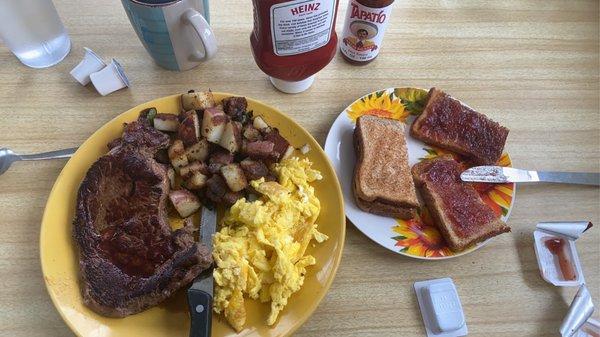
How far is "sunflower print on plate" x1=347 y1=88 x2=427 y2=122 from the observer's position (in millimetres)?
1497

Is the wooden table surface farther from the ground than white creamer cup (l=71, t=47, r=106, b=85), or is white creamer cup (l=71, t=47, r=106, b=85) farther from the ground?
white creamer cup (l=71, t=47, r=106, b=85)

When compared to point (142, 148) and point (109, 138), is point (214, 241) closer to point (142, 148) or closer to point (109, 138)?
point (142, 148)

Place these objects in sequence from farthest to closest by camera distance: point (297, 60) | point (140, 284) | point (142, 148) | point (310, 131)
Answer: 1. point (310, 131)
2. point (297, 60)
3. point (142, 148)
4. point (140, 284)

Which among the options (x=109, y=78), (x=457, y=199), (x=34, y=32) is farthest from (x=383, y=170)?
(x=34, y=32)

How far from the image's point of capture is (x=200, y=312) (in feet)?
3.22

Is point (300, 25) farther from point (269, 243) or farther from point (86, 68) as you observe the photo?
point (86, 68)

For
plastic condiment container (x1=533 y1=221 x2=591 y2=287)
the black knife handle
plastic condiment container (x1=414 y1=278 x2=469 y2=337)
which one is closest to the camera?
the black knife handle

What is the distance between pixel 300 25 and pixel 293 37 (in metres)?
0.05

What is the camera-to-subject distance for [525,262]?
4.29 ft

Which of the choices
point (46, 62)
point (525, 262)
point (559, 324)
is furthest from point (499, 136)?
point (46, 62)

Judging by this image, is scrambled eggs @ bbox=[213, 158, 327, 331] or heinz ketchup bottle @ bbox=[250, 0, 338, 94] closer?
scrambled eggs @ bbox=[213, 158, 327, 331]

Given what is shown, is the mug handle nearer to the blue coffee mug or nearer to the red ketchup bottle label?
the blue coffee mug

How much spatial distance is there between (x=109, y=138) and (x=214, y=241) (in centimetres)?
48

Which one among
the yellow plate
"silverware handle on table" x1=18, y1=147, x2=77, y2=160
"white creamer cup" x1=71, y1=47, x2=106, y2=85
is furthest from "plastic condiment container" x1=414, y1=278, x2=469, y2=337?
"white creamer cup" x1=71, y1=47, x2=106, y2=85
